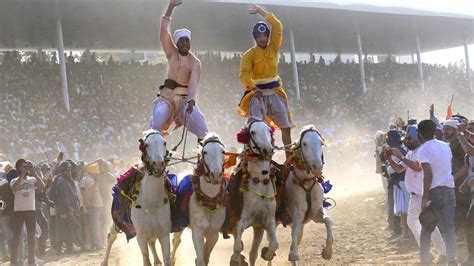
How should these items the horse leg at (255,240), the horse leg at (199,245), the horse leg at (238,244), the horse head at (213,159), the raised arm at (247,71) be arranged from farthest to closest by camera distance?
the raised arm at (247,71)
the horse leg at (255,240)
the horse leg at (238,244)
the horse leg at (199,245)
the horse head at (213,159)

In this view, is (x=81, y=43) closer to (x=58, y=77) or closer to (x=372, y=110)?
(x=58, y=77)

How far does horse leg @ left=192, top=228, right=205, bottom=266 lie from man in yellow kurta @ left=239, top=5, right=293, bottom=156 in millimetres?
2304

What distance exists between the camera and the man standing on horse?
10.8 m

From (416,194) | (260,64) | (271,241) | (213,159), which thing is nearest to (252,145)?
(213,159)

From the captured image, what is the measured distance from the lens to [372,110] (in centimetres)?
4322

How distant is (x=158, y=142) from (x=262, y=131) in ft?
4.63

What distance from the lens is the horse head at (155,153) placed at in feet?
30.1

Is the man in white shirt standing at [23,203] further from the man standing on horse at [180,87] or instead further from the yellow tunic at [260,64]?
the yellow tunic at [260,64]

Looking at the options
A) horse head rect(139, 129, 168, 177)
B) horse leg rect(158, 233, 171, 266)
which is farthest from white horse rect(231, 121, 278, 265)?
horse head rect(139, 129, 168, 177)

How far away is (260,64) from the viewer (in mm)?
11453

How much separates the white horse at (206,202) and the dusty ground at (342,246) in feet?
Result: 11.7

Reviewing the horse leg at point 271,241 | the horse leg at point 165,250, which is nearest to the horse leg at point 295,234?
the horse leg at point 271,241

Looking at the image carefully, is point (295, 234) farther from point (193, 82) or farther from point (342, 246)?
point (342, 246)

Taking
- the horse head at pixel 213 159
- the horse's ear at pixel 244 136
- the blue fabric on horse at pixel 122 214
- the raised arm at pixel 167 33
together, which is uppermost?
Result: the raised arm at pixel 167 33
